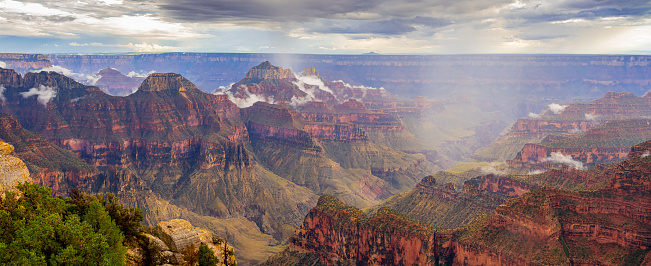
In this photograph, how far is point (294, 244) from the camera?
10250 centimetres

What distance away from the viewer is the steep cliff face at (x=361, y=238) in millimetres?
85812

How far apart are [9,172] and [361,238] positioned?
213 feet

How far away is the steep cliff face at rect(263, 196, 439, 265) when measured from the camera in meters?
85.8

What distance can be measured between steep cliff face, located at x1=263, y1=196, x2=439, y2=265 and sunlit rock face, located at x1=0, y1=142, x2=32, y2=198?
207 ft

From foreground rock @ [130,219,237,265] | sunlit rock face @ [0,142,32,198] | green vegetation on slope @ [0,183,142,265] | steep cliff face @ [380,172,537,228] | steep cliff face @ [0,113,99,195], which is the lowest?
steep cliff face @ [380,172,537,228]

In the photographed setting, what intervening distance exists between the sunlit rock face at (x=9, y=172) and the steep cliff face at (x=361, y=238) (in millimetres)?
63242

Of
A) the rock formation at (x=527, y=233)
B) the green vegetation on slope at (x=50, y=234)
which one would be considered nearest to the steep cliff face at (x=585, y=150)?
the rock formation at (x=527, y=233)

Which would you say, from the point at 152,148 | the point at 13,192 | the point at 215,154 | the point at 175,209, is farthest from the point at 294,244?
the point at 152,148

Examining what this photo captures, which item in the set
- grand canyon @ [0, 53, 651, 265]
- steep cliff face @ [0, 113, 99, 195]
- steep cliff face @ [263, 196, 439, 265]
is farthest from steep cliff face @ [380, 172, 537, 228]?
steep cliff face @ [0, 113, 99, 195]

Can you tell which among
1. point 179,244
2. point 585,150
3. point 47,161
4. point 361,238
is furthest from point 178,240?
point 585,150

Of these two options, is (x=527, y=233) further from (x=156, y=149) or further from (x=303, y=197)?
(x=156, y=149)

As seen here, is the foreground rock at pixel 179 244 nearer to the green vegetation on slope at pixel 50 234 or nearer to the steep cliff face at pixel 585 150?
the green vegetation on slope at pixel 50 234

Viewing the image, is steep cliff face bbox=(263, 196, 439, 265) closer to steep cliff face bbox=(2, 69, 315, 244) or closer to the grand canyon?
the grand canyon

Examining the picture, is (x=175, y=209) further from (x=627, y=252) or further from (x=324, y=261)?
(x=627, y=252)
